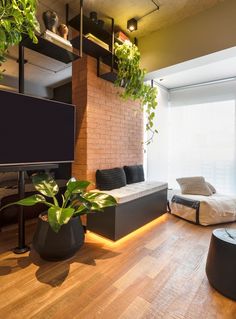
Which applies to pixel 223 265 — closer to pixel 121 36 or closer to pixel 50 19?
pixel 50 19

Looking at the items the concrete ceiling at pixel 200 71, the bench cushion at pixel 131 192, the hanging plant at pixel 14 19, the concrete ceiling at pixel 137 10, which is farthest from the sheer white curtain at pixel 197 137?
the hanging plant at pixel 14 19

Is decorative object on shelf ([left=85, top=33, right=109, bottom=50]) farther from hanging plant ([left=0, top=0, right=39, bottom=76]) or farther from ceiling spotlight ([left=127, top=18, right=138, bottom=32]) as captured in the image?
hanging plant ([left=0, top=0, right=39, bottom=76])

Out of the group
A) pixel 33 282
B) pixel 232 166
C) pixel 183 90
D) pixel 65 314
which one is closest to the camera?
pixel 65 314

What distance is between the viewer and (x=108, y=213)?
2346 millimetres

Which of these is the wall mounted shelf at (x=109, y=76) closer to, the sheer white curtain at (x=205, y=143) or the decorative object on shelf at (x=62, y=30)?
the decorative object on shelf at (x=62, y=30)

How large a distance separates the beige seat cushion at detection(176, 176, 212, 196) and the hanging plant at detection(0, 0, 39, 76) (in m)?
3.18

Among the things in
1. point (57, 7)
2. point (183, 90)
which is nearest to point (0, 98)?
point (57, 7)

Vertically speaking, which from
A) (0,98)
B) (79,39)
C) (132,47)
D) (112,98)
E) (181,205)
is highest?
(132,47)

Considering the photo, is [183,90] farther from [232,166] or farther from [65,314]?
[65,314]

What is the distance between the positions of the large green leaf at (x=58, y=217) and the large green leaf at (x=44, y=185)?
0.29m

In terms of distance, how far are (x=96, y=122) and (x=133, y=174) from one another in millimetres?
1113

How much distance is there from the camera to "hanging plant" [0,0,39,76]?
1.39m

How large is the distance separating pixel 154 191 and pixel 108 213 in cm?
94

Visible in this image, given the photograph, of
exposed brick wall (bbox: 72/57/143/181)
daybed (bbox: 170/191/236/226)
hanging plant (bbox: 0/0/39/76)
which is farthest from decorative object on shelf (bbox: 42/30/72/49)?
daybed (bbox: 170/191/236/226)
